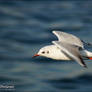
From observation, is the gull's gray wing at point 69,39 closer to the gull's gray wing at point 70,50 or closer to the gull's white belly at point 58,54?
the gull's white belly at point 58,54

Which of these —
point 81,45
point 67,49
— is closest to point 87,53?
point 81,45

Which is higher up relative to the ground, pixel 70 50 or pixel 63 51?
pixel 63 51

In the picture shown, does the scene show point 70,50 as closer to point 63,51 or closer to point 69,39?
point 63,51

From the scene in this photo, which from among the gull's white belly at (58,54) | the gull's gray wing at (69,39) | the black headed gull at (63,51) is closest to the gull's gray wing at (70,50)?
the black headed gull at (63,51)

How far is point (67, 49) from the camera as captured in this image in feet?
85.5

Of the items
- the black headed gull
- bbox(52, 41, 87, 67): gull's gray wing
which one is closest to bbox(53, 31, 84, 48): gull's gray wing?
the black headed gull

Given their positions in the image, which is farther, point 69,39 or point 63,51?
point 69,39

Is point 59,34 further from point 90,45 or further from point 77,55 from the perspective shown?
point 77,55

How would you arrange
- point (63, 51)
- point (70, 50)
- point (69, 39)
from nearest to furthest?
point (70, 50) → point (63, 51) → point (69, 39)

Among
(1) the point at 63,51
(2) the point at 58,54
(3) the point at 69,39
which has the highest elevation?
(3) the point at 69,39

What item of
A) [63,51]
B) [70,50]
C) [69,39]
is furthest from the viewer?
[69,39]

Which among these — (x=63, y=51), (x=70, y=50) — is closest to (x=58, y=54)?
(x=63, y=51)

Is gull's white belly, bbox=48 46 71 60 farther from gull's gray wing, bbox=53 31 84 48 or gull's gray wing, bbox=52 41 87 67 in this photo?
gull's gray wing, bbox=53 31 84 48

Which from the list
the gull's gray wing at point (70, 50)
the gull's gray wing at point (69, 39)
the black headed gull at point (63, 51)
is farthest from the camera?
the gull's gray wing at point (69, 39)
